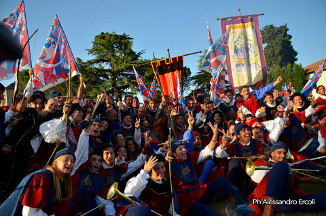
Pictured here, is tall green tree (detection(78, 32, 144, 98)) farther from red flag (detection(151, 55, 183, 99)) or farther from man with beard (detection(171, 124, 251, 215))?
man with beard (detection(171, 124, 251, 215))

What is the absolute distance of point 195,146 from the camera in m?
5.06

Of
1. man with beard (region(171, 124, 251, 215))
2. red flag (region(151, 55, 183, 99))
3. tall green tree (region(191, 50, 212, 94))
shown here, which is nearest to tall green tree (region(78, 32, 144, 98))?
tall green tree (region(191, 50, 212, 94))

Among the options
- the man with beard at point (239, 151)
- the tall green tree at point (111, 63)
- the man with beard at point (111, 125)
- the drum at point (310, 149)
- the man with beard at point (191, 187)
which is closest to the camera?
the man with beard at point (191, 187)

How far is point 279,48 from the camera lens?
64.9 metres

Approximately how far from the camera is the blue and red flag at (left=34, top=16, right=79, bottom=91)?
650 cm

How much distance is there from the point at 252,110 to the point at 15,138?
588cm

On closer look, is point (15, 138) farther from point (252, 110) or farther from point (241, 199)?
point (252, 110)

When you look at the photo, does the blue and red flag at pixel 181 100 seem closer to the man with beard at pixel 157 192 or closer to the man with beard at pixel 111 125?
the man with beard at pixel 111 125

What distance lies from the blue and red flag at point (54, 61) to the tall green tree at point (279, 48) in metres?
62.5

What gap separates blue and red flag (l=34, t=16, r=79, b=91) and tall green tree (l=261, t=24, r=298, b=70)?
205 ft

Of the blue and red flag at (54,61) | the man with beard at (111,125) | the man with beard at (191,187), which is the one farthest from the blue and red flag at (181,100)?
Answer: the man with beard at (191,187)

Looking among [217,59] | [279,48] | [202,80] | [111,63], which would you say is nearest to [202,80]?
[202,80]

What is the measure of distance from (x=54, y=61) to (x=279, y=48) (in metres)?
68.2

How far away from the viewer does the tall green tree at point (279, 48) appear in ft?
212
